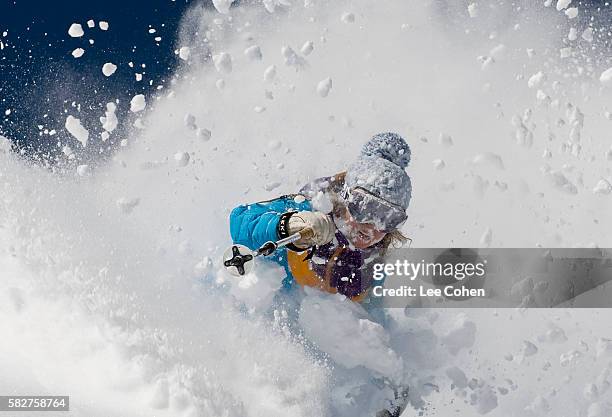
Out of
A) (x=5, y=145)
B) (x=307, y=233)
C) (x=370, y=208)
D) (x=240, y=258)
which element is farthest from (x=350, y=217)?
(x=5, y=145)

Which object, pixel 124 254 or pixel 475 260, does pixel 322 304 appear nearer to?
pixel 475 260

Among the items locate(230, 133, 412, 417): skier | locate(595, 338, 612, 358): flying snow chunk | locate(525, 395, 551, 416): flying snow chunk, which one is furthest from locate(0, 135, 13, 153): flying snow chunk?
locate(595, 338, 612, 358): flying snow chunk

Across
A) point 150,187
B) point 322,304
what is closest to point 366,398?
point 322,304

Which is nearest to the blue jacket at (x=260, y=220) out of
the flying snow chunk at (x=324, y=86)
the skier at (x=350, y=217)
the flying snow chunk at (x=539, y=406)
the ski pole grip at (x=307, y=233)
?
the skier at (x=350, y=217)

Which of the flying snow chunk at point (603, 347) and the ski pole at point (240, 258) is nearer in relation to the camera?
the ski pole at point (240, 258)

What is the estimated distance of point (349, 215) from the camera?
3.86 m

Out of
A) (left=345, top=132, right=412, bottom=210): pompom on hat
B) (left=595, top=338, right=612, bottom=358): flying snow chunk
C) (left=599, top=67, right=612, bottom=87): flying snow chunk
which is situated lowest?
(left=595, top=338, right=612, bottom=358): flying snow chunk

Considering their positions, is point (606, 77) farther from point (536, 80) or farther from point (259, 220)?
point (259, 220)

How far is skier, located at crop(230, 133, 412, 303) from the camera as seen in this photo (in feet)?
12.5

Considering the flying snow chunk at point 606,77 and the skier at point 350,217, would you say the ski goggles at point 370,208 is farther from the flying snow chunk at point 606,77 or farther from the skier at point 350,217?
the flying snow chunk at point 606,77

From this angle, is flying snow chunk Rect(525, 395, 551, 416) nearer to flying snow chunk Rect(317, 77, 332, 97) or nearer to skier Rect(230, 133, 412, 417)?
Result: skier Rect(230, 133, 412, 417)

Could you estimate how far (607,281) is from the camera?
6090 millimetres

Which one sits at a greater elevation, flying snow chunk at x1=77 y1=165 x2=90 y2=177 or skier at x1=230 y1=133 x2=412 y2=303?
flying snow chunk at x1=77 y1=165 x2=90 y2=177

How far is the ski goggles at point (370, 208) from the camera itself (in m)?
3.80
